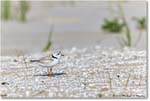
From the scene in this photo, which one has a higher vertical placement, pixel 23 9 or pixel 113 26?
pixel 23 9

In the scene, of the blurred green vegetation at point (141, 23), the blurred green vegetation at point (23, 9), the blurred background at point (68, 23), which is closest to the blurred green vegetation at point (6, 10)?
the blurred background at point (68, 23)

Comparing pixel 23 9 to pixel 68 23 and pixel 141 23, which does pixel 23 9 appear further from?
pixel 141 23

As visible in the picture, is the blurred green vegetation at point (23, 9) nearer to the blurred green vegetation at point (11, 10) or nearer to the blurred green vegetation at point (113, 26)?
the blurred green vegetation at point (11, 10)

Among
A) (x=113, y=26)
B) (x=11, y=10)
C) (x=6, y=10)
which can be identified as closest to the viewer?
(x=113, y=26)

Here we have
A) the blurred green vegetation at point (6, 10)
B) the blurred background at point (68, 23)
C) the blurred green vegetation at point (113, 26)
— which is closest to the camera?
the blurred background at point (68, 23)

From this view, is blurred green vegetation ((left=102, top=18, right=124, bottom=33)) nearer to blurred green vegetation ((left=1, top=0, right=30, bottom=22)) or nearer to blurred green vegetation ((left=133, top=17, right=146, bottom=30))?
blurred green vegetation ((left=133, top=17, right=146, bottom=30))

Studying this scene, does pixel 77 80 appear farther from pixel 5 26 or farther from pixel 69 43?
pixel 5 26

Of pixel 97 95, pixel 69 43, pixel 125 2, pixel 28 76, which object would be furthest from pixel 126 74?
pixel 125 2

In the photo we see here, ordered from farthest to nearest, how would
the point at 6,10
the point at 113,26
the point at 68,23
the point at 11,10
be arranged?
the point at 11,10 → the point at 6,10 → the point at 68,23 → the point at 113,26

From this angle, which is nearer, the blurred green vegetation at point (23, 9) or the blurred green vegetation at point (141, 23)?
the blurred green vegetation at point (141, 23)

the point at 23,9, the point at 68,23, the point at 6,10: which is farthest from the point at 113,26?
the point at 6,10
